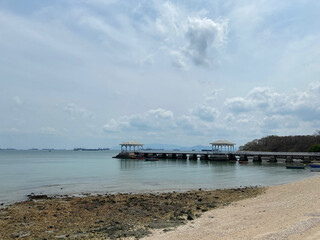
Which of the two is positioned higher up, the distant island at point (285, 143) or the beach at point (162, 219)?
the distant island at point (285, 143)

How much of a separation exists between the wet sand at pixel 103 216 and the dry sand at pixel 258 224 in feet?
2.50

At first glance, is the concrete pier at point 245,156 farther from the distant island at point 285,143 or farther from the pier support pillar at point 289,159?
the distant island at point 285,143

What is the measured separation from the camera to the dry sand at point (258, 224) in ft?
26.0

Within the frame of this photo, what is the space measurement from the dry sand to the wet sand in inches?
30.0

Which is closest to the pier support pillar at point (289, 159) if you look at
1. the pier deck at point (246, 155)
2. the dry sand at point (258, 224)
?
the pier deck at point (246, 155)

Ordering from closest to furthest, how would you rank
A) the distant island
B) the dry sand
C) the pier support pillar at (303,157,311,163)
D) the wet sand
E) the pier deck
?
the dry sand < the wet sand < the pier support pillar at (303,157,311,163) < the pier deck < the distant island

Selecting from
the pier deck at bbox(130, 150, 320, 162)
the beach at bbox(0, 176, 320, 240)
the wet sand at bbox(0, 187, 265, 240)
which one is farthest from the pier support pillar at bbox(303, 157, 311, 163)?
the beach at bbox(0, 176, 320, 240)

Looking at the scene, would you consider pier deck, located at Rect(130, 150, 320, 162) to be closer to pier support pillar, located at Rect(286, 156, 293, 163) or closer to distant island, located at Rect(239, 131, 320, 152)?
pier support pillar, located at Rect(286, 156, 293, 163)

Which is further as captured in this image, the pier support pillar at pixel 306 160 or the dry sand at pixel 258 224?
the pier support pillar at pixel 306 160

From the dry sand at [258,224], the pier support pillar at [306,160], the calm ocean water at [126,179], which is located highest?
the pier support pillar at [306,160]

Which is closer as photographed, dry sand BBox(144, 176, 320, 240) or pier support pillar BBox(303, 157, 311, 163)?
dry sand BBox(144, 176, 320, 240)

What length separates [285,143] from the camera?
317ft

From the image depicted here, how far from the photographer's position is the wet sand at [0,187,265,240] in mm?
9711

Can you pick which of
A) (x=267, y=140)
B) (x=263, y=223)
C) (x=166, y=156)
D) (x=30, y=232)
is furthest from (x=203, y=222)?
(x=267, y=140)
